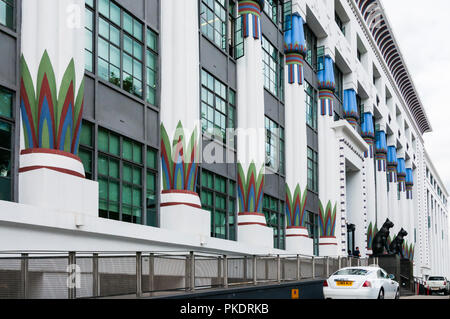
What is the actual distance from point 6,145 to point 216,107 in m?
13.1

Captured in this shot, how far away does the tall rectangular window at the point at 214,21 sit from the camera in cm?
2836

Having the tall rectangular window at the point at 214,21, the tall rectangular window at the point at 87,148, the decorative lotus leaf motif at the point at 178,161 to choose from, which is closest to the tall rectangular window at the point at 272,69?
the tall rectangular window at the point at 214,21

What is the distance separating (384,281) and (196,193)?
7.52 metres

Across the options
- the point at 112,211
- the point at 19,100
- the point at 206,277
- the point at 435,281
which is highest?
the point at 19,100

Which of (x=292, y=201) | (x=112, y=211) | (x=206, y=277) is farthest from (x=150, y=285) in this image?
(x=292, y=201)

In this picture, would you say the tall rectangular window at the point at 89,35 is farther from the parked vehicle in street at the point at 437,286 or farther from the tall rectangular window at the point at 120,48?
the parked vehicle in street at the point at 437,286

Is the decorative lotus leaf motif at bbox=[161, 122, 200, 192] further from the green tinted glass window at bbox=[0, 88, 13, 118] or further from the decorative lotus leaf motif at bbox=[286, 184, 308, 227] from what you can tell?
the decorative lotus leaf motif at bbox=[286, 184, 308, 227]

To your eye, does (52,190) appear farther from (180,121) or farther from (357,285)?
(357,285)

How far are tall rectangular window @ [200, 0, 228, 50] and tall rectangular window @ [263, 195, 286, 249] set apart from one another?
870 cm

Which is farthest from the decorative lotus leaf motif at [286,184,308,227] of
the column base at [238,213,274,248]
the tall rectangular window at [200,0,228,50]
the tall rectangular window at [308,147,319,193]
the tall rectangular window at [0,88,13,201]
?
the tall rectangular window at [0,88,13,201]

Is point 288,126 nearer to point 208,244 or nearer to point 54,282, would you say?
point 208,244

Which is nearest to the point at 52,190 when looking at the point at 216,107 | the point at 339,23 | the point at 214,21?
the point at 216,107
